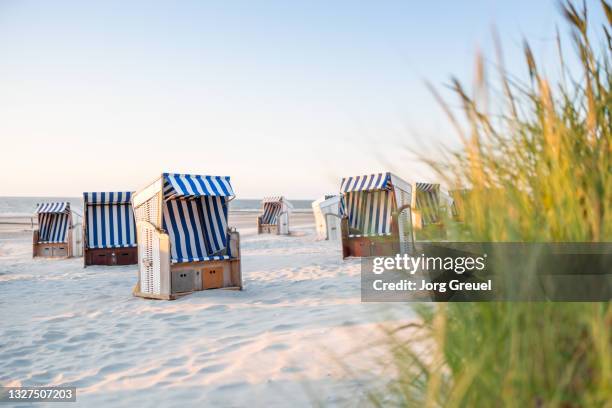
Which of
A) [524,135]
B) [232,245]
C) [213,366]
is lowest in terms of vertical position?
[213,366]

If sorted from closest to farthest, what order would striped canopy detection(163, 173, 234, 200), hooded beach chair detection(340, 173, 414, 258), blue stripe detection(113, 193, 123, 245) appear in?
striped canopy detection(163, 173, 234, 200)
hooded beach chair detection(340, 173, 414, 258)
blue stripe detection(113, 193, 123, 245)

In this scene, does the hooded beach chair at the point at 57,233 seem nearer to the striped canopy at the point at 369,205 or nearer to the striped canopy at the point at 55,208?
the striped canopy at the point at 55,208

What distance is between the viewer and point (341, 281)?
7.86m

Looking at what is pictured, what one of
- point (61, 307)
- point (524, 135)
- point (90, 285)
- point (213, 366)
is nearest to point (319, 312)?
point (213, 366)

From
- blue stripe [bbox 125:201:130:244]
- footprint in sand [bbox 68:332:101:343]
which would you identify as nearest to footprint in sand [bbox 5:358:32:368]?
footprint in sand [bbox 68:332:101:343]

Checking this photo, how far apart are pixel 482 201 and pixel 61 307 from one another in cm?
720

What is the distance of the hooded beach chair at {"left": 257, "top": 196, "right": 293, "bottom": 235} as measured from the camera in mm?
22062

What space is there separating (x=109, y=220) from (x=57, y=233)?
386 centimetres

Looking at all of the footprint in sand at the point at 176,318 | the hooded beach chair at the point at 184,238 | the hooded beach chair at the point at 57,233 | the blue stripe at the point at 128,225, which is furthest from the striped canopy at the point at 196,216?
the hooded beach chair at the point at 57,233

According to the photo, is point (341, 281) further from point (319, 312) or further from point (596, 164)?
point (596, 164)

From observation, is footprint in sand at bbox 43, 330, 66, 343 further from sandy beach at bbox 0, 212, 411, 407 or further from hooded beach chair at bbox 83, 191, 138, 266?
hooded beach chair at bbox 83, 191, 138, 266

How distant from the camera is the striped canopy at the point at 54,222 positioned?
14617 millimetres

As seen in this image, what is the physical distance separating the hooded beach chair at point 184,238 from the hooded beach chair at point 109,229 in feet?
15.1

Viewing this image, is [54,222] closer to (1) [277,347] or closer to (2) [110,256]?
(2) [110,256]
